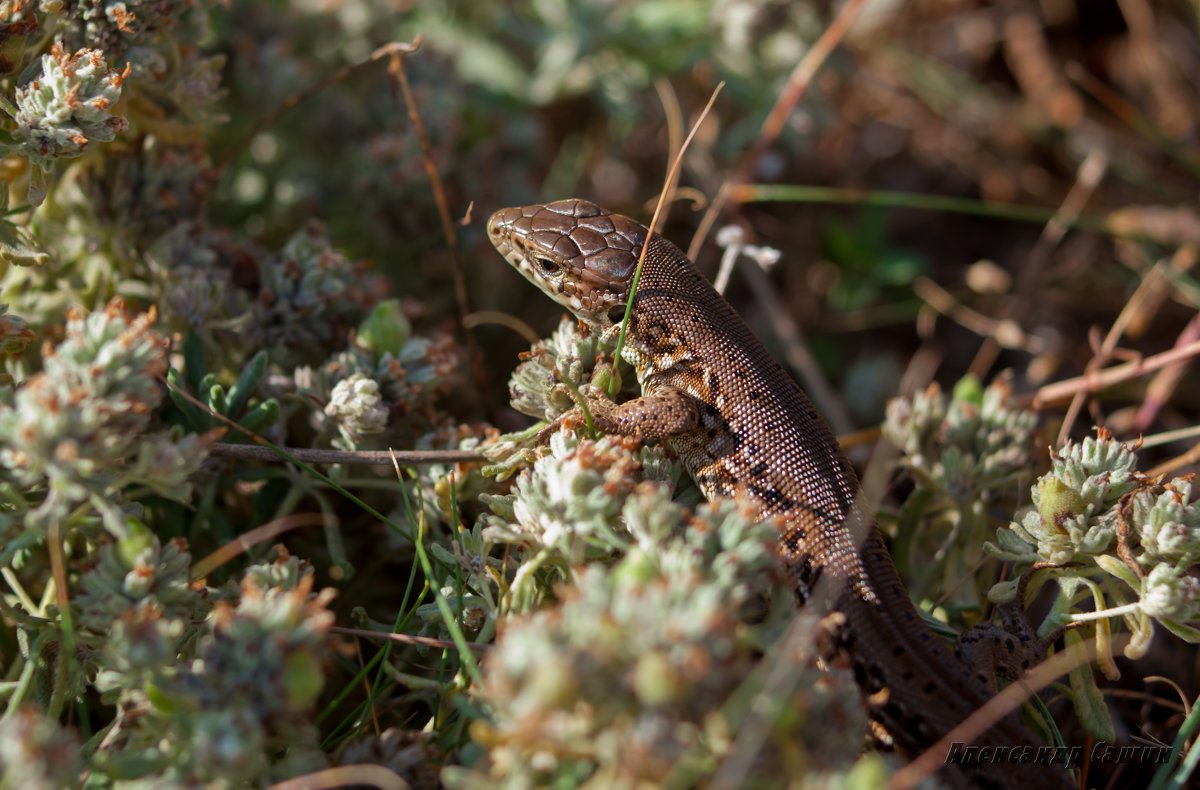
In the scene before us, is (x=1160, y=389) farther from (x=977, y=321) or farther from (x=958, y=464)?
(x=958, y=464)

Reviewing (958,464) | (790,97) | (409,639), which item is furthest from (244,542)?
(790,97)

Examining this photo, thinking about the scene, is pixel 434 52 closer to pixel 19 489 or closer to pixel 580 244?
pixel 580 244

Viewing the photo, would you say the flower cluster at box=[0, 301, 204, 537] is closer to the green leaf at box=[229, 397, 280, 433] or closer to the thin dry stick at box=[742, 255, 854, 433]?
the green leaf at box=[229, 397, 280, 433]

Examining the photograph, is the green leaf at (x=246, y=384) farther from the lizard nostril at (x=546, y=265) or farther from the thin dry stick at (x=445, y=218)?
the lizard nostril at (x=546, y=265)

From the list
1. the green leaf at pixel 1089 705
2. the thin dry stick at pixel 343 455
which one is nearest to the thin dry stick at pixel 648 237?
the thin dry stick at pixel 343 455

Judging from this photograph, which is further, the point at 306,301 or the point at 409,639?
the point at 306,301

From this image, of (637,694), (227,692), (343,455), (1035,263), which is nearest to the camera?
(637,694)

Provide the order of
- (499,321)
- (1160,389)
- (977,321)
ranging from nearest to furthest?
(499,321), (1160,389), (977,321)
